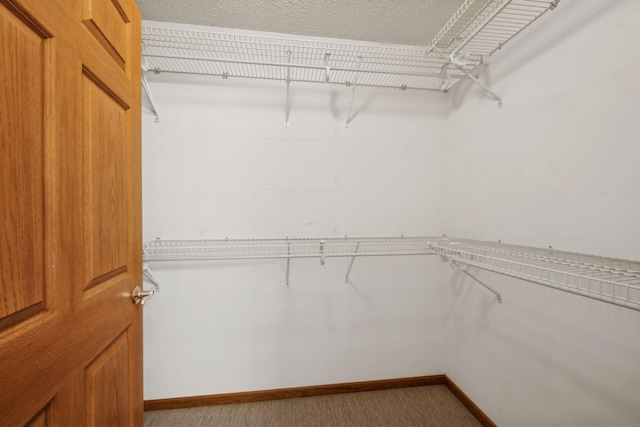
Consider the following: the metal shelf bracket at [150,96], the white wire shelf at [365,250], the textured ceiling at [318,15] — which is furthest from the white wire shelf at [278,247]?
the textured ceiling at [318,15]

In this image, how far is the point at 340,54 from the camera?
1537mm

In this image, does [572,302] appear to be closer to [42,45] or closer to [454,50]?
[454,50]

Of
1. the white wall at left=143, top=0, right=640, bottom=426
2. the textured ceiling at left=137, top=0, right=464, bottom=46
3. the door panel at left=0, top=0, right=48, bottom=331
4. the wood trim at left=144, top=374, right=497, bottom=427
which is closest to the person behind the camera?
the door panel at left=0, top=0, right=48, bottom=331

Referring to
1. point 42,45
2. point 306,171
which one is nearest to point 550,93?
point 306,171

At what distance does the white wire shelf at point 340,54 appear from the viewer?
4.14 feet

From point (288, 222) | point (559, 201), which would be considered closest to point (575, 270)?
point (559, 201)

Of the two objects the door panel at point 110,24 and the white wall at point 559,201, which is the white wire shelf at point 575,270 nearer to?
the white wall at point 559,201

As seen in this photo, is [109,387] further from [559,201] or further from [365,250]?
[559,201]

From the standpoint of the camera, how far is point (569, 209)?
1.05 m

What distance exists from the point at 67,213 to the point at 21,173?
0.43ft

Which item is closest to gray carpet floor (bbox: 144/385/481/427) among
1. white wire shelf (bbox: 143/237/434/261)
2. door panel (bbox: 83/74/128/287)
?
white wire shelf (bbox: 143/237/434/261)

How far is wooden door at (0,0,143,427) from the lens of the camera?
0.46 meters

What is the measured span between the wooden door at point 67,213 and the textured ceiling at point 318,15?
2.15 feet

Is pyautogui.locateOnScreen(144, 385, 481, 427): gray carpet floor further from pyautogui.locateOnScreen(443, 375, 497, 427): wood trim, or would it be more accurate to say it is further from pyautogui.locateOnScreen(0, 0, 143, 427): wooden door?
pyautogui.locateOnScreen(0, 0, 143, 427): wooden door
